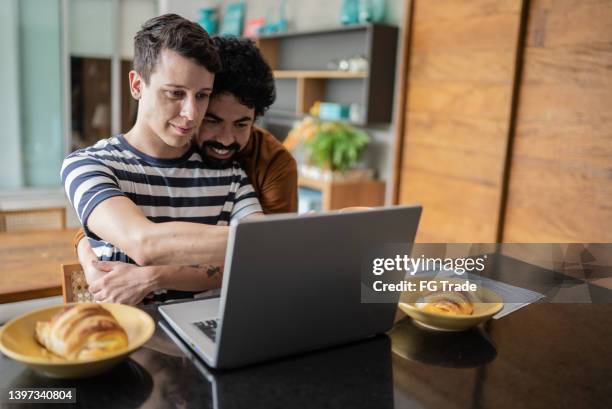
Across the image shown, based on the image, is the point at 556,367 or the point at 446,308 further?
the point at 446,308

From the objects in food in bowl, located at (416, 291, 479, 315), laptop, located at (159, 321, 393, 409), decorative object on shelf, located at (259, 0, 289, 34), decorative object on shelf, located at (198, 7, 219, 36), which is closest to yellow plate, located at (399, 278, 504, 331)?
food in bowl, located at (416, 291, 479, 315)

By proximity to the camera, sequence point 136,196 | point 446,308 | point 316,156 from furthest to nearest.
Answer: point 316,156 → point 136,196 → point 446,308

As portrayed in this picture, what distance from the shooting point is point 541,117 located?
2.75 meters

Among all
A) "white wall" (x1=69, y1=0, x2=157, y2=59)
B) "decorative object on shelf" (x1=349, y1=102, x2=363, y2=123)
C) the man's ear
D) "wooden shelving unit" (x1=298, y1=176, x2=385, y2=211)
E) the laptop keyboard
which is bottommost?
"wooden shelving unit" (x1=298, y1=176, x2=385, y2=211)

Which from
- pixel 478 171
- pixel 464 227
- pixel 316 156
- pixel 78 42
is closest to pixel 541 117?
pixel 478 171

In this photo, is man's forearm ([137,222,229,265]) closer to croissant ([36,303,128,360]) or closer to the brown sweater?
croissant ([36,303,128,360])

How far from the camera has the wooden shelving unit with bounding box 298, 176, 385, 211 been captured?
3.71m

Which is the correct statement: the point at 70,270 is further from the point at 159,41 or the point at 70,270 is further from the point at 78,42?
the point at 78,42

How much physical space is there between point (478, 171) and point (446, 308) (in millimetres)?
2160

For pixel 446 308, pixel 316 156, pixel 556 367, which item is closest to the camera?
pixel 556 367

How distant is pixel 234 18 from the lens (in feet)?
17.1

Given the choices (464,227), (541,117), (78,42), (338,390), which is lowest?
(464,227)

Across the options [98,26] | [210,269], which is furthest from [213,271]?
[98,26]

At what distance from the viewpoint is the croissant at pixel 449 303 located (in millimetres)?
1048
